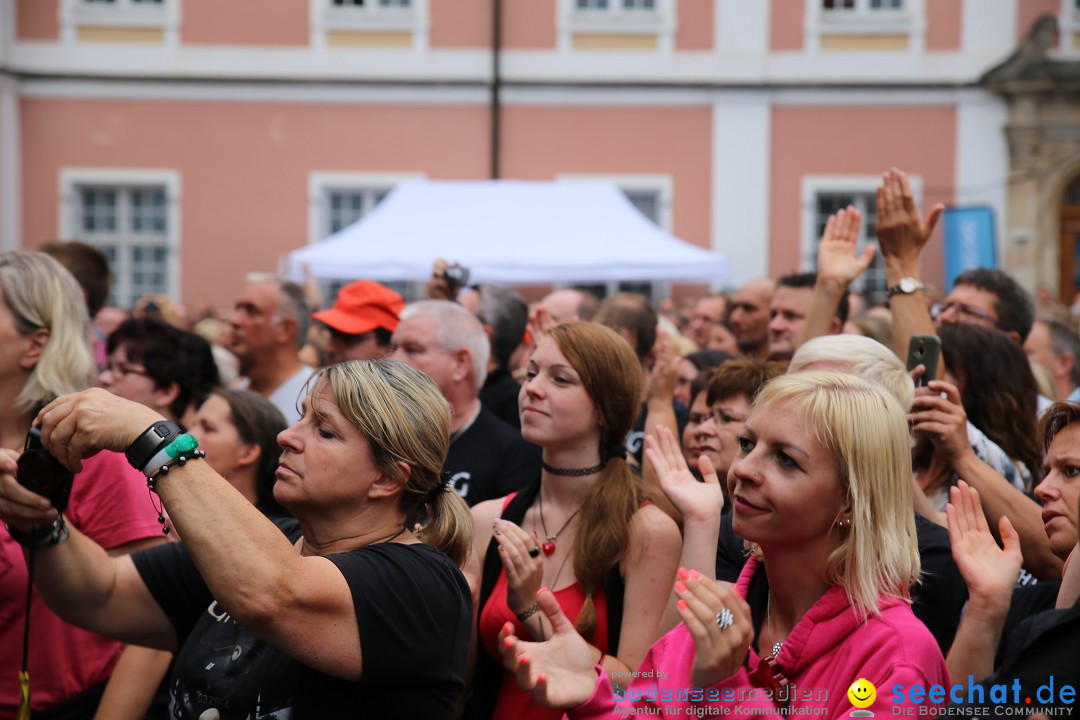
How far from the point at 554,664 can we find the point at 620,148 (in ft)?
53.8

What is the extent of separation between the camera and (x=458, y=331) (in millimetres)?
5086

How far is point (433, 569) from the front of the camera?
8.76 ft

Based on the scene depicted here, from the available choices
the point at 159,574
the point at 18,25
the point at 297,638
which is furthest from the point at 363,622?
the point at 18,25

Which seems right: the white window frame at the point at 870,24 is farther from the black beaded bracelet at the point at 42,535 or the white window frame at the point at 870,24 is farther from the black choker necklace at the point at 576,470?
the black beaded bracelet at the point at 42,535

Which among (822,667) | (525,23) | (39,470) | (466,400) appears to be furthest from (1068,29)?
(39,470)

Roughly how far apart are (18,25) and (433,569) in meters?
18.1

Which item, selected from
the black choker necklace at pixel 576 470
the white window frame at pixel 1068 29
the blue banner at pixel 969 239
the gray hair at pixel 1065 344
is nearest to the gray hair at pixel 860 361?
the black choker necklace at pixel 576 470

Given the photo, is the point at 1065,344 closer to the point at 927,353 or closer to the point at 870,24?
the point at 927,353

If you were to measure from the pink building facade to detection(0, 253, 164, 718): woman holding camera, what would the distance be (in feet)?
50.0

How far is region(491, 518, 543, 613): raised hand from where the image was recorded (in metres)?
3.15

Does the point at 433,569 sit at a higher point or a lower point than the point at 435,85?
lower

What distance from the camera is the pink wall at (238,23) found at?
60.3 feet

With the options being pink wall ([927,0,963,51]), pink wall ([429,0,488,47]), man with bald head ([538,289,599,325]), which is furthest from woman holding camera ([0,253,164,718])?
pink wall ([927,0,963,51])

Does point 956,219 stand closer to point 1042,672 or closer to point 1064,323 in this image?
point 1064,323
